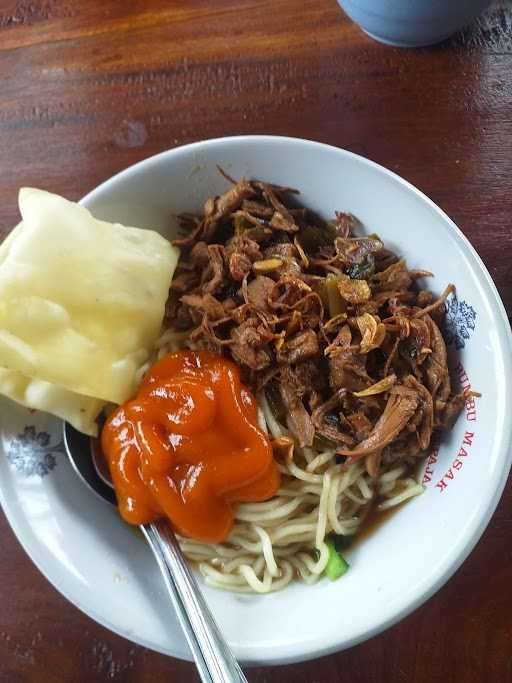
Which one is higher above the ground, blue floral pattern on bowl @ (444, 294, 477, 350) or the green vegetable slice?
blue floral pattern on bowl @ (444, 294, 477, 350)

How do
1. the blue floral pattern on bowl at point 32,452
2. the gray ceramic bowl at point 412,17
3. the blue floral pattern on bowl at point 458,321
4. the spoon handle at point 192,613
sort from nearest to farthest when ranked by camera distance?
the spoon handle at point 192,613, the blue floral pattern on bowl at point 458,321, the blue floral pattern on bowl at point 32,452, the gray ceramic bowl at point 412,17

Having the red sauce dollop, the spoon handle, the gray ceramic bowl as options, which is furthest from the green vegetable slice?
the gray ceramic bowl

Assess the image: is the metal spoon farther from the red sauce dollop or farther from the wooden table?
the wooden table

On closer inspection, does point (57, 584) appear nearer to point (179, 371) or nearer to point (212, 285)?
point (179, 371)

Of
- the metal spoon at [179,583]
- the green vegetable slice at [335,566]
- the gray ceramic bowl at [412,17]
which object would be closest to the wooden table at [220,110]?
the gray ceramic bowl at [412,17]

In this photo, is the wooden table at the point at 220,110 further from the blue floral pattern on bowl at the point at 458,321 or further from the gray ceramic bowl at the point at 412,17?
the blue floral pattern on bowl at the point at 458,321

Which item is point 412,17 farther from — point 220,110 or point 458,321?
point 458,321
